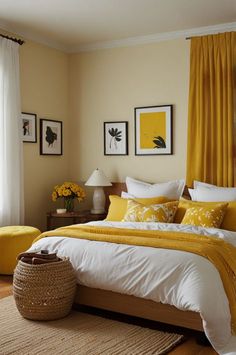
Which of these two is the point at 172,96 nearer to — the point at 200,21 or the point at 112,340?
the point at 200,21

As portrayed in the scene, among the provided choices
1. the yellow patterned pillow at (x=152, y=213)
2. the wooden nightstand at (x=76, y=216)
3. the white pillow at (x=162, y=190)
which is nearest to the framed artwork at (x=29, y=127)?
the wooden nightstand at (x=76, y=216)

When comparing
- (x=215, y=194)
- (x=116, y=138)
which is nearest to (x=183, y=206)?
(x=215, y=194)

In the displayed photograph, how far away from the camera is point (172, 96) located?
5.48 m

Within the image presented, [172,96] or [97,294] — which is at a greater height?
[172,96]

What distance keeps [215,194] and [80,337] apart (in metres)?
2.14

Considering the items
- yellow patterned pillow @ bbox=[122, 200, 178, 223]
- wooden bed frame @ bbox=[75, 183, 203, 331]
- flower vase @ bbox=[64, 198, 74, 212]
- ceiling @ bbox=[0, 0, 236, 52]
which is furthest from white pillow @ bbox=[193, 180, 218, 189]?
wooden bed frame @ bbox=[75, 183, 203, 331]

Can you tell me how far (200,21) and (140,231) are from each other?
2.51 meters

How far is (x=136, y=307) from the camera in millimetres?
3453

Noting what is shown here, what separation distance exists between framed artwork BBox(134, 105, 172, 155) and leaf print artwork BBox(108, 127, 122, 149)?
26 cm

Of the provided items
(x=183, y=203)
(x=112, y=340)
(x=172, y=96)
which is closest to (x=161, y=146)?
(x=172, y=96)

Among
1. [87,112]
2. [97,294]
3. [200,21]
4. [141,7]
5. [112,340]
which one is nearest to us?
[112,340]

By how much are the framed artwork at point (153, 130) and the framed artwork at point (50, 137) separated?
1.06 m

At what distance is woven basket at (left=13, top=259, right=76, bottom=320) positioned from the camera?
136 inches

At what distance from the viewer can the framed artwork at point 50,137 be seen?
5828 mm
